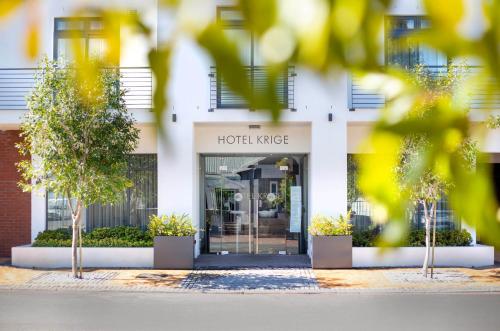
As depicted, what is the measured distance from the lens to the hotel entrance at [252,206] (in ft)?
54.6

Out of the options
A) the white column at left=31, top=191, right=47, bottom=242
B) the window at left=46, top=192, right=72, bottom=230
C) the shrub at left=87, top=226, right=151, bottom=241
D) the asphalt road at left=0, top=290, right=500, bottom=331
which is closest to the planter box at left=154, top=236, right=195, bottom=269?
the shrub at left=87, top=226, right=151, bottom=241

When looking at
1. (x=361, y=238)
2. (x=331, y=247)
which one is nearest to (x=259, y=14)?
(x=331, y=247)

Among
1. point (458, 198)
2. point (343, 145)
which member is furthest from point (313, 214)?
point (458, 198)

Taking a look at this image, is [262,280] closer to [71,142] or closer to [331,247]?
[331,247]

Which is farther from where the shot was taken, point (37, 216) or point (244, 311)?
point (37, 216)

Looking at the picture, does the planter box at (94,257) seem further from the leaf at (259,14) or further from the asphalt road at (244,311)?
the leaf at (259,14)

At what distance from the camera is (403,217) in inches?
21.3

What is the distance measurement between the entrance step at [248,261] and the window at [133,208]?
1.92 meters

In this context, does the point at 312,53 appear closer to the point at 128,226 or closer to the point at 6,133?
the point at 128,226

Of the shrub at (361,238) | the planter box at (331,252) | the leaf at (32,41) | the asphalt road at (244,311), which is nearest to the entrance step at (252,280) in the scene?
the planter box at (331,252)

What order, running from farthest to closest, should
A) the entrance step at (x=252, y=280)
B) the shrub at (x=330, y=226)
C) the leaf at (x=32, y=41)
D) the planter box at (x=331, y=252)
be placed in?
the shrub at (x=330, y=226), the planter box at (x=331, y=252), the entrance step at (x=252, y=280), the leaf at (x=32, y=41)

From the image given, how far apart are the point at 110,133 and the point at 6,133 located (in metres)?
5.49

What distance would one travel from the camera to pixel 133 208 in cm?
1627

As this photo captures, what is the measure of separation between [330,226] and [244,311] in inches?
195
